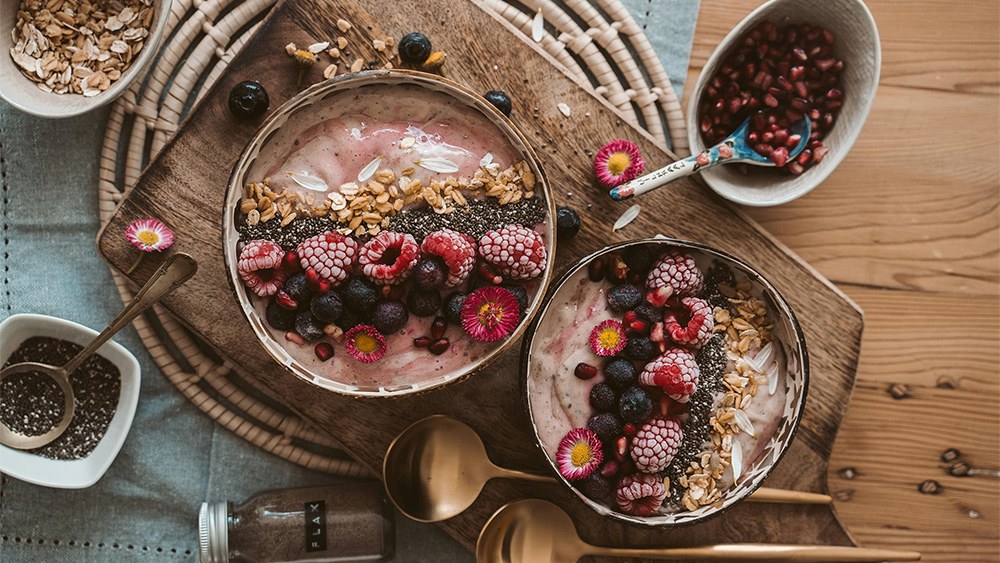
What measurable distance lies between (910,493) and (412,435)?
1282 millimetres

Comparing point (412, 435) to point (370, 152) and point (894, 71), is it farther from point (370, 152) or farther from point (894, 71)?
point (894, 71)

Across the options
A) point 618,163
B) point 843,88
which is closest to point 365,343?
point 618,163

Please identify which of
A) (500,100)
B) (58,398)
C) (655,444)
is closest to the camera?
(655,444)

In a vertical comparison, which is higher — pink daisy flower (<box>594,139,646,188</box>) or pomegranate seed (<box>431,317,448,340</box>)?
pink daisy flower (<box>594,139,646,188</box>)

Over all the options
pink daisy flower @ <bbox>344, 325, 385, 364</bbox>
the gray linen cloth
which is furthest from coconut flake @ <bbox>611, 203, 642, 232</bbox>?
the gray linen cloth

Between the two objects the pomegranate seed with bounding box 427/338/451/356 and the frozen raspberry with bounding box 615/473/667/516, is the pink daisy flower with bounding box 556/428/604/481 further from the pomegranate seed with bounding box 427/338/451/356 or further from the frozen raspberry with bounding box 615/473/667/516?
the pomegranate seed with bounding box 427/338/451/356

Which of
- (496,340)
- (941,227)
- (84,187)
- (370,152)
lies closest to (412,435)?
(496,340)

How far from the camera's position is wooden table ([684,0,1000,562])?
5.43 feet

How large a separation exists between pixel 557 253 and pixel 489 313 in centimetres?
29

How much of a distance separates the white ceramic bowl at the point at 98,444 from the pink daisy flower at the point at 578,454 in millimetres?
925

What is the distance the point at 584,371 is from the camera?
1276 mm

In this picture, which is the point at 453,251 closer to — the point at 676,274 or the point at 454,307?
the point at 454,307

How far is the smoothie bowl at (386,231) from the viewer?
118 cm

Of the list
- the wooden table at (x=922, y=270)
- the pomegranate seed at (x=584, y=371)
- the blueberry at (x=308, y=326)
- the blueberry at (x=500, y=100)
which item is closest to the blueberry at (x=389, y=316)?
the blueberry at (x=308, y=326)
